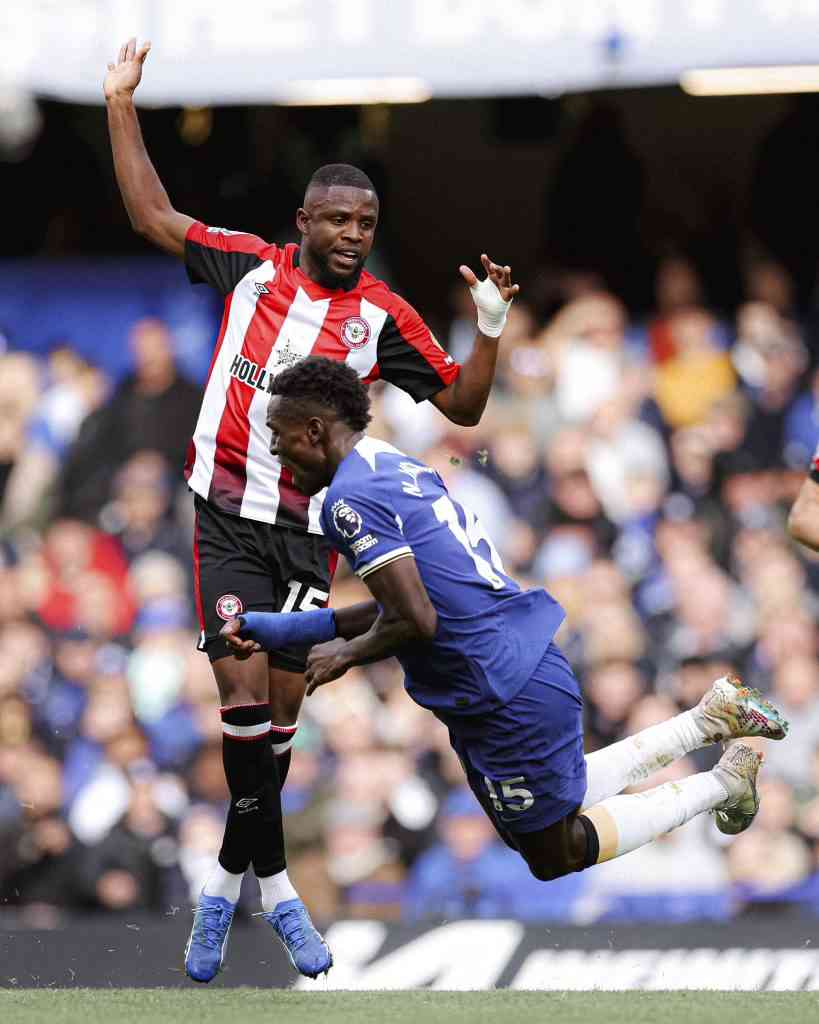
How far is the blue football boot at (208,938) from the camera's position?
630 centimetres

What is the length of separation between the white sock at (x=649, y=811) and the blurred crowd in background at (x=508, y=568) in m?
2.74

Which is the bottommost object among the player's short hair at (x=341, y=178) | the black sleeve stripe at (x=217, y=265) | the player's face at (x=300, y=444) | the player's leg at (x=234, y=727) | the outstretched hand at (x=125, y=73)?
the player's leg at (x=234, y=727)

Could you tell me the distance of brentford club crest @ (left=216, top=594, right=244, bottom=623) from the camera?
6277 millimetres

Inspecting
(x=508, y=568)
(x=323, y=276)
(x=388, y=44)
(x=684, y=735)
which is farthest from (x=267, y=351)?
(x=508, y=568)

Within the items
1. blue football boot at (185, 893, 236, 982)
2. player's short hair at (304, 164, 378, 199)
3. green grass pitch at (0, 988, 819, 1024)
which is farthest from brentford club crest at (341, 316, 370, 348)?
green grass pitch at (0, 988, 819, 1024)

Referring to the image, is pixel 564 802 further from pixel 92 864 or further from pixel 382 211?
pixel 382 211

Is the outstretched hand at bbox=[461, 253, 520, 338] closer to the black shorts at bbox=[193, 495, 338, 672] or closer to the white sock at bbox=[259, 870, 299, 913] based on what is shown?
the black shorts at bbox=[193, 495, 338, 672]

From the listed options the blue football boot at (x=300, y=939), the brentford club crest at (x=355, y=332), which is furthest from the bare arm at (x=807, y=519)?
the blue football boot at (x=300, y=939)

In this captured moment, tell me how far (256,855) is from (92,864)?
3.21 m

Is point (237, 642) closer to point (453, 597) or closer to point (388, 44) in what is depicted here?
point (453, 597)

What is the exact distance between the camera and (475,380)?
641cm

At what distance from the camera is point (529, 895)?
9164mm

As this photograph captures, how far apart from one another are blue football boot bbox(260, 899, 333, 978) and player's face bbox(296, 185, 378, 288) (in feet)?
7.00

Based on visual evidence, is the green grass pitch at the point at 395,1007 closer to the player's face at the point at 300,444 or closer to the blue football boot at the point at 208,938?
the blue football boot at the point at 208,938
